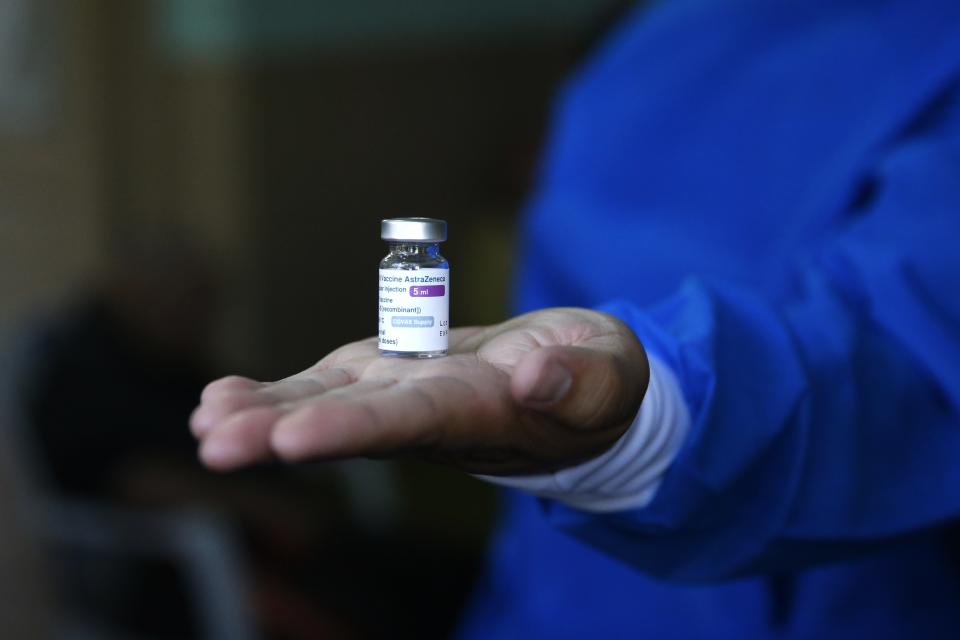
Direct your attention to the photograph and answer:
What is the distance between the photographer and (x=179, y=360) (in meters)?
2.58

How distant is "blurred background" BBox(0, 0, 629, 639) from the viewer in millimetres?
2143

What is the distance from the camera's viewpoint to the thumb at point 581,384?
1.56 ft

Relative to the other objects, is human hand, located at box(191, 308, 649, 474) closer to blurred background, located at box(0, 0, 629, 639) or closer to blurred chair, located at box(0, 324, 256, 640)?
blurred background, located at box(0, 0, 629, 639)

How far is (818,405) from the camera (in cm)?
68

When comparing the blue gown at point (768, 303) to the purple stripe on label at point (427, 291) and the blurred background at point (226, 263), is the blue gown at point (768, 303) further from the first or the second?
the blurred background at point (226, 263)

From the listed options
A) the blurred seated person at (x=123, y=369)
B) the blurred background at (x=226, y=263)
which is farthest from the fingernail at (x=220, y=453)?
the blurred seated person at (x=123, y=369)

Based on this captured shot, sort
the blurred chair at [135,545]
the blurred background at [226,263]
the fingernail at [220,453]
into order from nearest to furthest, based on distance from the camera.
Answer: the fingernail at [220,453] < the blurred chair at [135,545] < the blurred background at [226,263]

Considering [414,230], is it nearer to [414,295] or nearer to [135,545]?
[414,295]

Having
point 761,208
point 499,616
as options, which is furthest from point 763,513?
point 499,616

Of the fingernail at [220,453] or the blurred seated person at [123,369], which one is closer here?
the fingernail at [220,453]

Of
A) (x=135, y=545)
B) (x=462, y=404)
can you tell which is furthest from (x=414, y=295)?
(x=135, y=545)

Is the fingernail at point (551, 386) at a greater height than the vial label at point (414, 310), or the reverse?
the vial label at point (414, 310)

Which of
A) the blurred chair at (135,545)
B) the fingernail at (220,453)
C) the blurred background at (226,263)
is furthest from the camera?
the blurred background at (226,263)

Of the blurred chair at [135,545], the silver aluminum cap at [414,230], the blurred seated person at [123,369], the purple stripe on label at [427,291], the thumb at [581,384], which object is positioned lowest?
the blurred chair at [135,545]
